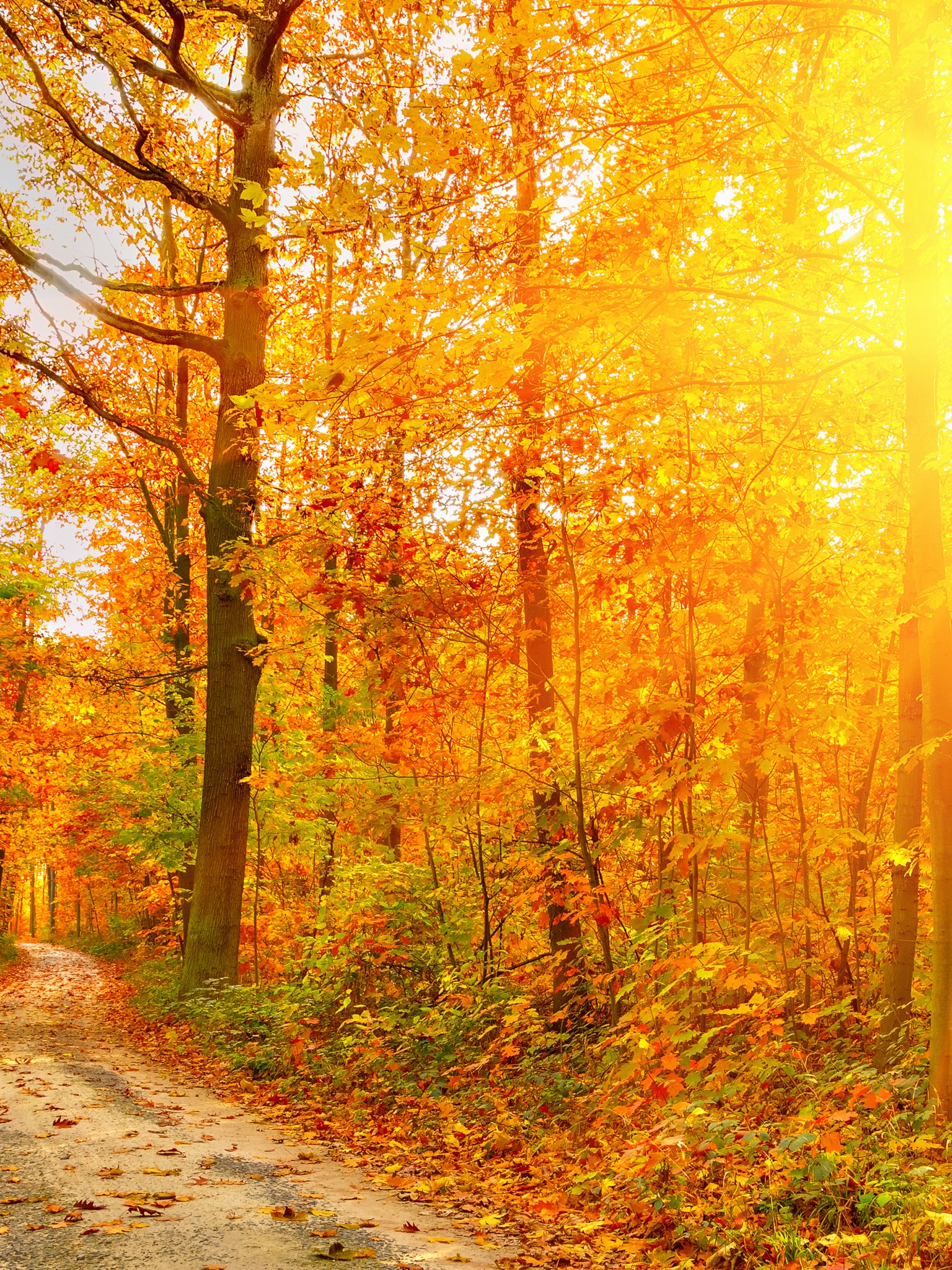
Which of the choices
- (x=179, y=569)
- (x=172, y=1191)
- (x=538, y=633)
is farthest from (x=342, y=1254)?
(x=179, y=569)

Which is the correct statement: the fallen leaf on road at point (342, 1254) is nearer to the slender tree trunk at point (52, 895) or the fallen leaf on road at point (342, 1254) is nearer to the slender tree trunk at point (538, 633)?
the slender tree trunk at point (538, 633)

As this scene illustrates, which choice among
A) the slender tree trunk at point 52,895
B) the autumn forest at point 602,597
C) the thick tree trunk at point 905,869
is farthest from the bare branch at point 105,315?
the slender tree trunk at point 52,895

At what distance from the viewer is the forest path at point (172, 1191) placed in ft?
12.6

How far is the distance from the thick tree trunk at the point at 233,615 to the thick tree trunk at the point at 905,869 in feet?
25.7

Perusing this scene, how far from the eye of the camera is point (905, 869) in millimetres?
5445

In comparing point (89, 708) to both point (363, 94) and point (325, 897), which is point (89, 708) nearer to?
point (325, 897)

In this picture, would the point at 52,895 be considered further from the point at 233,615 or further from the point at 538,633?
the point at 538,633

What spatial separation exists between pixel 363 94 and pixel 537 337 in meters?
1.51

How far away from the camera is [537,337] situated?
4.86m

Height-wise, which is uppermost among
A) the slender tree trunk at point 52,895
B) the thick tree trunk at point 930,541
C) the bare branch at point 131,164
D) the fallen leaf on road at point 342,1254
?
the bare branch at point 131,164

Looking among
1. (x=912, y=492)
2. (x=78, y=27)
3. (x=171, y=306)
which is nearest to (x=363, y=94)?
(x=912, y=492)

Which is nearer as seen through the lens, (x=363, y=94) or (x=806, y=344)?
(x=363, y=94)

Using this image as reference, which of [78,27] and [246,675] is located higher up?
[78,27]

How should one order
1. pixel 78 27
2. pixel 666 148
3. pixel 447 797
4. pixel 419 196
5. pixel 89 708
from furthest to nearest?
pixel 89 708 → pixel 78 27 → pixel 447 797 → pixel 666 148 → pixel 419 196
